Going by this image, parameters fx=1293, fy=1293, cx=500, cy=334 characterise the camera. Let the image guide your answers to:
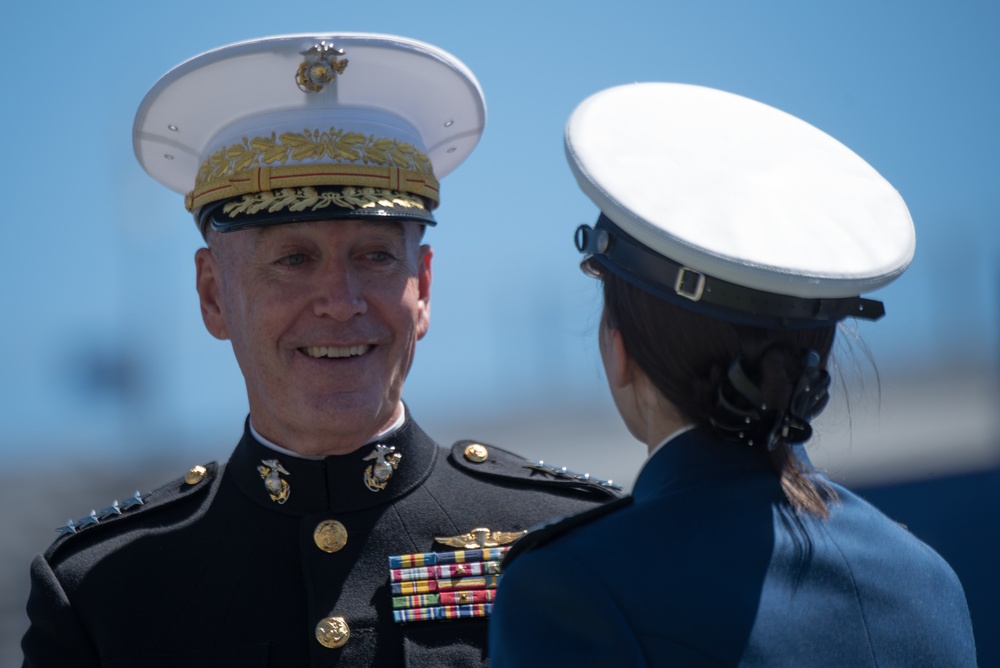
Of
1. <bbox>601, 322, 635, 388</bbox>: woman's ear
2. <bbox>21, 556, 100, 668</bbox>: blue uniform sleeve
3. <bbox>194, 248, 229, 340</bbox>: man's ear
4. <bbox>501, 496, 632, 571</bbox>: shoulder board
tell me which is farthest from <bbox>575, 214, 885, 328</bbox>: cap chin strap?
<bbox>21, 556, 100, 668</bbox>: blue uniform sleeve

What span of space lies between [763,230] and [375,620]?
1.55 meters

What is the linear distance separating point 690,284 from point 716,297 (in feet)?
Answer: 0.15

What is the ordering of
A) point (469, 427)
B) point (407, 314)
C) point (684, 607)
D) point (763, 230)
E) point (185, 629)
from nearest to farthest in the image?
point (684, 607)
point (763, 230)
point (185, 629)
point (407, 314)
point (469, 427)

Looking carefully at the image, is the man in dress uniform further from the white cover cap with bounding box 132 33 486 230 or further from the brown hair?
the brown hair

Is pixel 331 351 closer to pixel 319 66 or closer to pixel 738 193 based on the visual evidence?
pixel 319 66

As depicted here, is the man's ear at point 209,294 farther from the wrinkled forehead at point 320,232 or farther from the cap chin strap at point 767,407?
the cap chin strap at point 767,407

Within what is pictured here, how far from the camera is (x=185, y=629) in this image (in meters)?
3.17

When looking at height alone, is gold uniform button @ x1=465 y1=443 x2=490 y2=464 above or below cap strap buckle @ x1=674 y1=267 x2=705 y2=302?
below

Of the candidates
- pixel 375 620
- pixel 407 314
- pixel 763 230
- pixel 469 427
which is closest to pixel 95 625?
pixel 375 620

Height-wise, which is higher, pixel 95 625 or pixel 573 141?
pixel 573 141

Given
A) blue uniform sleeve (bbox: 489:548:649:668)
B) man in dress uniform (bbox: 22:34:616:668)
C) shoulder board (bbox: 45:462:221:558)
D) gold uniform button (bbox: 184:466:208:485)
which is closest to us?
blue uniform sleeve (bbox: 489:548:649:668)

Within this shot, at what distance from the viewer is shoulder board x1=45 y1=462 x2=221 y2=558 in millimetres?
3432

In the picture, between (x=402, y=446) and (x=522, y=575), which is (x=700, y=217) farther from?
(x=402, y=446)

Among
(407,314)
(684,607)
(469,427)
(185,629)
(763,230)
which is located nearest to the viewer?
(684,607)
